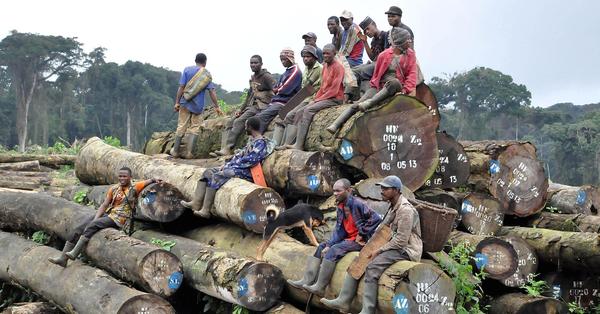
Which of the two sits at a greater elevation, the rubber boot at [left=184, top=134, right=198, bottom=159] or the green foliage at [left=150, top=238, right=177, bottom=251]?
the rubber boot at [left=184, top=134, right=198, bottom=159]

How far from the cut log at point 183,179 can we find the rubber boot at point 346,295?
2434mm

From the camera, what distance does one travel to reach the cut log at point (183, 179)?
10883 millimetres

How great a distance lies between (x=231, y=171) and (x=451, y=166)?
3.23 metres

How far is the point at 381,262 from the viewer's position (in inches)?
326

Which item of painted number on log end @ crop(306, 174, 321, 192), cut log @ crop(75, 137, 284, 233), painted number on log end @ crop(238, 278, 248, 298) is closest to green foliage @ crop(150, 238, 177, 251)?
cut log @ crop(75, 137, 284, 233)

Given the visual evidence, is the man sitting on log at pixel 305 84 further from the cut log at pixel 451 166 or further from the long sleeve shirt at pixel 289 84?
the cut log at pixel 451 166

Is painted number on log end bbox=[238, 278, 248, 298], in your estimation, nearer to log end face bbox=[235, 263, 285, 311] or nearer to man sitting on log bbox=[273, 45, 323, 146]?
log end face bbox=[235, 263, 285, 311]

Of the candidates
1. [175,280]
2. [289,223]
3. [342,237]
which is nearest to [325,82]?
[289,223]

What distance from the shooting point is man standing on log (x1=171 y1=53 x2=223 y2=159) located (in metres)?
16.2

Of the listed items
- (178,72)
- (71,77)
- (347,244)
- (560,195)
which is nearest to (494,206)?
(560,195)

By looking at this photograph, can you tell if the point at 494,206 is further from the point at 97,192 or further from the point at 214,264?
the point at 97,192

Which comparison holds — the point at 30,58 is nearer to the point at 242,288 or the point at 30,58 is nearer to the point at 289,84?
the point at 289,84

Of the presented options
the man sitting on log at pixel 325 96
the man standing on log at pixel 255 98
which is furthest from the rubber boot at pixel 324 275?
the man standing on log at pixel 255 98

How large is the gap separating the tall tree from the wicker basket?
181 ft
